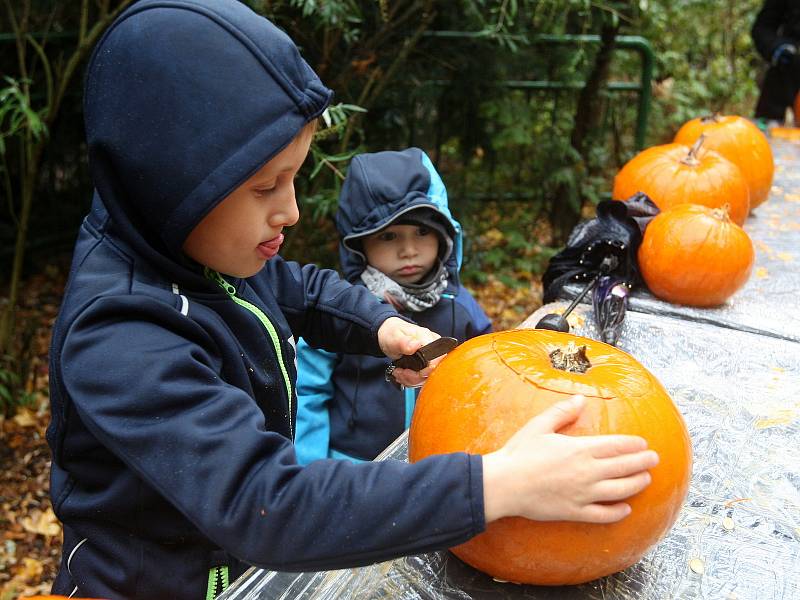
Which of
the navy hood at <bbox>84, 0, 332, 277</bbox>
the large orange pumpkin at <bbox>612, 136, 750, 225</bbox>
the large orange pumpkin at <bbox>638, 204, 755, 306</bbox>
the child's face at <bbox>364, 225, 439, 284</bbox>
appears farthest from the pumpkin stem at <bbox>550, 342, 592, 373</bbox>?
the large orange pumpkin at <bbox>612, 136, 750, 225</bbox>

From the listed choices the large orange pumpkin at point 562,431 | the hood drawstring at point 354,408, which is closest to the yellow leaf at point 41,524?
the hood drawstring at point 354,408

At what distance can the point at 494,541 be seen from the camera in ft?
3.83

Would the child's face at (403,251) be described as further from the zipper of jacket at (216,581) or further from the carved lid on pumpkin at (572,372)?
the zipper of jacket at (216,581)

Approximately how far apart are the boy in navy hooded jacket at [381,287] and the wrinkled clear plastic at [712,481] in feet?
1.21

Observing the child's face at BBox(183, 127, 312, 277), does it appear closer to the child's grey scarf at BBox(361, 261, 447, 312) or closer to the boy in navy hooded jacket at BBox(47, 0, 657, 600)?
the boy in navy hooded jacket at BBox(47, 0, 657, 600)

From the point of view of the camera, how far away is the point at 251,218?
114 cm

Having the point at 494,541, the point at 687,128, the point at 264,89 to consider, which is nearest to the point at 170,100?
the point at 264,89

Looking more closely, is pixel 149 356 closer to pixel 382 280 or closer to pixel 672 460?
pixel 672 460

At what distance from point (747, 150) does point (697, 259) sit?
1697 mm

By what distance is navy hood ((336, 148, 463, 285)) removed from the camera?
240 centimetres

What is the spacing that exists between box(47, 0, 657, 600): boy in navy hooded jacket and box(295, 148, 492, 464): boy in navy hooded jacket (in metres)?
1.11

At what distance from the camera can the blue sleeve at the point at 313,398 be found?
2.33 metres

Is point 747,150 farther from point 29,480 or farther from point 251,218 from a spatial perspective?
point 29,480

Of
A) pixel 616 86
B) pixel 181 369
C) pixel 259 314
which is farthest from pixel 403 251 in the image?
pixel 616 86
